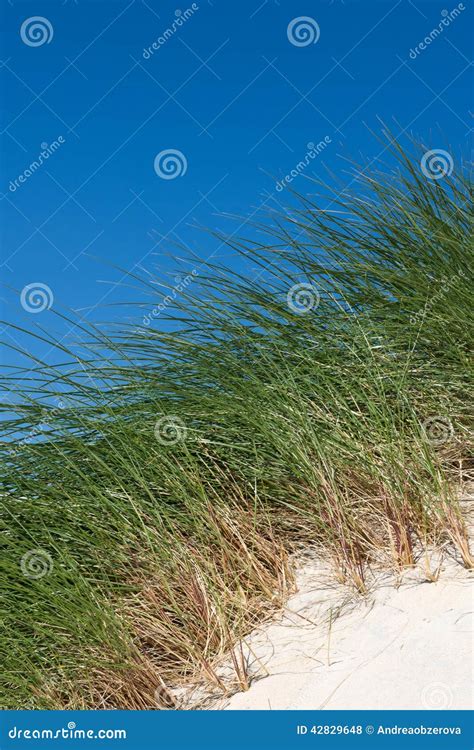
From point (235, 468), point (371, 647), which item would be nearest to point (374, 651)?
point (371, 647)

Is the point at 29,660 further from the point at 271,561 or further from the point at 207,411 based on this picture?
the point at 207,411

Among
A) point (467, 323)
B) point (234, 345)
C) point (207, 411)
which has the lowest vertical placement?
point (467, 323)

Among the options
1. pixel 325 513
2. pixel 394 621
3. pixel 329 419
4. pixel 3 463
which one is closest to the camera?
pixel 394 621

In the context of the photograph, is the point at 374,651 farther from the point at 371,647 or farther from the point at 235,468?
the point at 235,468

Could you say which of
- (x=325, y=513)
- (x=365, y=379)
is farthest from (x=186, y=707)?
(x=365, y=379)

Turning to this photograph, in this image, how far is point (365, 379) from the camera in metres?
2.99

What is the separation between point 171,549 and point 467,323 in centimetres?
149

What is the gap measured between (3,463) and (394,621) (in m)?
1.80

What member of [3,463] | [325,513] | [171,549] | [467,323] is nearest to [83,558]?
[171,549]

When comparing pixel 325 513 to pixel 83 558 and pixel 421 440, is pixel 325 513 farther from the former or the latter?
pixel 83 558

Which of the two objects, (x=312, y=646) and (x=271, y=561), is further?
(x=271, y=561)

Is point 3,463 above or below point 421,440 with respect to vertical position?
above

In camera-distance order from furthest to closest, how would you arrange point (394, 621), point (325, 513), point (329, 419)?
point (329, 419) < point (325, 513) < point (394, 621)

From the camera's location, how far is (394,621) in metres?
2.24
